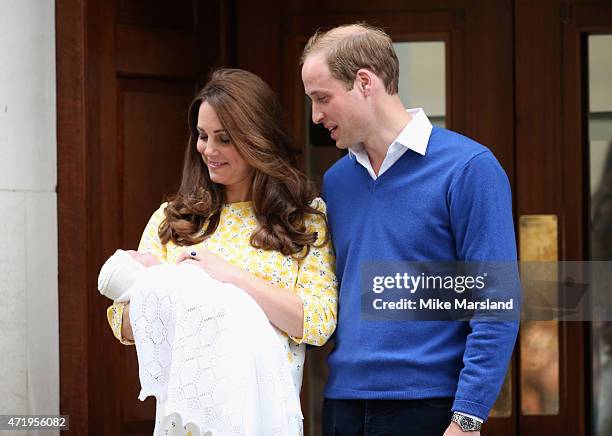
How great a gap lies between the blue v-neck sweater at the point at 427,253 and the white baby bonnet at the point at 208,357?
0.68 feet

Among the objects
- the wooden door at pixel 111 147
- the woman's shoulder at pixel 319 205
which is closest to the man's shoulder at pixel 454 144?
the woman's shoulder at pixel 319 205

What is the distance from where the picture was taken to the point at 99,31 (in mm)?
3795

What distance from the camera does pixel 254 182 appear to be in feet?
9.26

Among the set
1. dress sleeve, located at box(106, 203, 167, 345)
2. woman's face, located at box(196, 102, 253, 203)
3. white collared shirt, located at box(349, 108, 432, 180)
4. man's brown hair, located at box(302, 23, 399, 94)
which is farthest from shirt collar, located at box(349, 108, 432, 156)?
dress sleeve, located at box(106, 203, 167, 345)

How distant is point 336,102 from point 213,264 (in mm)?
500

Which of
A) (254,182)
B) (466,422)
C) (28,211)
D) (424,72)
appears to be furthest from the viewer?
(424,72)

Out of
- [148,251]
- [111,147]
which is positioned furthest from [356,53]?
[111,147]

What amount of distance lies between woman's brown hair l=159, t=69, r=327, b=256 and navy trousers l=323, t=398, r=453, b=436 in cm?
42

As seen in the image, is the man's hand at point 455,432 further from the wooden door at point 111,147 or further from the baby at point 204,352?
the wooden door at point 111,147

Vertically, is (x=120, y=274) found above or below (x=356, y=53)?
below

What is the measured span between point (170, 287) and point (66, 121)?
129 centimetres

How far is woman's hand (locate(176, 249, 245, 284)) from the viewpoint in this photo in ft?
8.55

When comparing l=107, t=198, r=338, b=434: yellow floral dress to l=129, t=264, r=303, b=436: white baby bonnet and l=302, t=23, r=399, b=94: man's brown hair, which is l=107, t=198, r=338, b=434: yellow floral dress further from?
l=302, t=23, r=399, b=94: man's brown hair

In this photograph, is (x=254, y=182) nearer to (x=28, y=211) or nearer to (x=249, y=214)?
(x=249, y=214)
